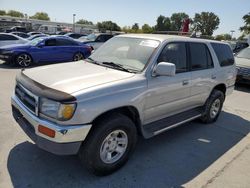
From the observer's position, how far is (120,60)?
161 inches

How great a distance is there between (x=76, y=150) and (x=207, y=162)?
209 centimetres

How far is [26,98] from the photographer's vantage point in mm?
3383

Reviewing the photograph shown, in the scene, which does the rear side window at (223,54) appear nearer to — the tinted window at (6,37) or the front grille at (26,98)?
the front grille at (26,98)

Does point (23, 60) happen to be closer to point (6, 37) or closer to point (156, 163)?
point (6, 37)

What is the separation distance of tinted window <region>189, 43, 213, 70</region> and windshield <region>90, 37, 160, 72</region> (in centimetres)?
93

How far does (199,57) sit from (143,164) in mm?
2278

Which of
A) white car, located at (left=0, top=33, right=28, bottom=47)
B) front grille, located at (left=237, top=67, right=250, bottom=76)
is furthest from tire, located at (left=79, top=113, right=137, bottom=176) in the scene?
white car, located at (left=0, top=33, right=28, bottom=47)

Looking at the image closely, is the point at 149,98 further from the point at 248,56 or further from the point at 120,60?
the point at 248,56

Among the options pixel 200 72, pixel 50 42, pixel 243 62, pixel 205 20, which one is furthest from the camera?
pixel 205 20

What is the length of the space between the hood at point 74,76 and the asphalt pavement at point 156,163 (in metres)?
1.15

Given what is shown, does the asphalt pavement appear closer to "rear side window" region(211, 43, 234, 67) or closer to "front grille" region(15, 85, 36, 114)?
"front grille" region(15, 85, 36, 114)

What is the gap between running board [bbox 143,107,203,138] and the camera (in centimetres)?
384

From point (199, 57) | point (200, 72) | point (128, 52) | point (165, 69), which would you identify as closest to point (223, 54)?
point (199, 57)

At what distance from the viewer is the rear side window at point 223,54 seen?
5.41m
